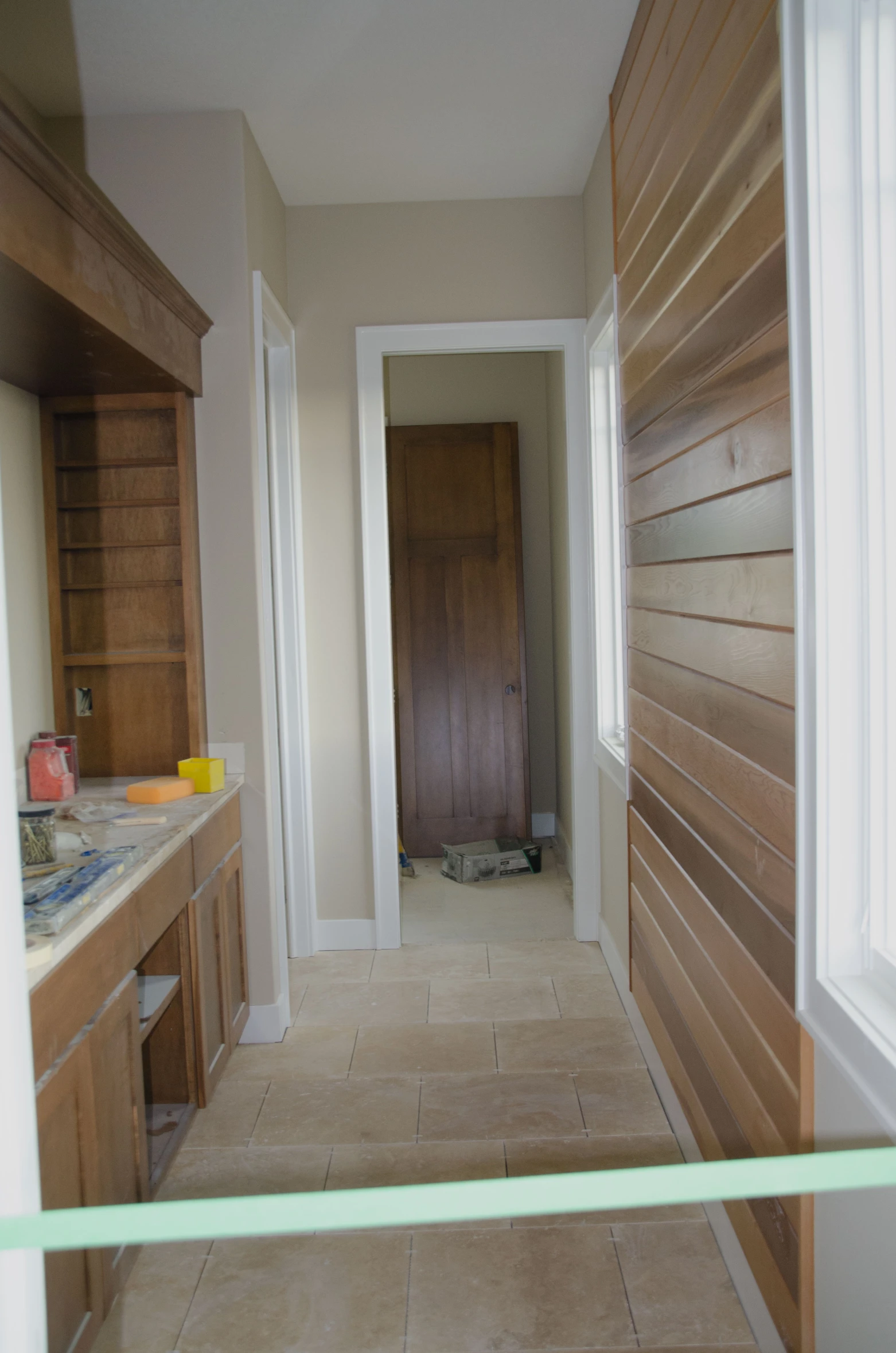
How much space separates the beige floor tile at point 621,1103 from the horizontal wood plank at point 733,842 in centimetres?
85

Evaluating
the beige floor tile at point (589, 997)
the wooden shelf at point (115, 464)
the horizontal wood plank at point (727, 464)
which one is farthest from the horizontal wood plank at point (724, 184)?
the beige floor tile at point (589, 997)

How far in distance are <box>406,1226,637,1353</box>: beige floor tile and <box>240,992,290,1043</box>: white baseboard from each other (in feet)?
3.70

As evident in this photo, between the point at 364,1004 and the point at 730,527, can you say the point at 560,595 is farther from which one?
the point at 730,527

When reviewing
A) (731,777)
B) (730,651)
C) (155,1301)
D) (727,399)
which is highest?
(727,399)

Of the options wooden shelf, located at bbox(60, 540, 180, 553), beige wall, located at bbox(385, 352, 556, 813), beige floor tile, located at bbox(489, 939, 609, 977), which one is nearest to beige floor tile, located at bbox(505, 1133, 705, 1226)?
beige floor tile, located at bbox(489, 939, 609, 977)

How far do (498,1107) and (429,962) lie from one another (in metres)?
1.18

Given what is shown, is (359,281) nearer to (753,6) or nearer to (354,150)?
(354,150)

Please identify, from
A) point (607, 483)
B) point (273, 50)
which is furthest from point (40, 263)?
point (607, 483)

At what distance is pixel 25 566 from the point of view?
2.90m

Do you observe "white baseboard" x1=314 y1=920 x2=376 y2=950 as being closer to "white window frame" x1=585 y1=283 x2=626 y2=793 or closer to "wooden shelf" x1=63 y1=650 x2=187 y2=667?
"white window frame" x1=585 y1=283 x2=626 y2=793

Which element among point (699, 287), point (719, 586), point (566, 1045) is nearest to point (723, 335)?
point (699, 287)

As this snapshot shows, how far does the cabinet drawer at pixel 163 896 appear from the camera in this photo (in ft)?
7.15

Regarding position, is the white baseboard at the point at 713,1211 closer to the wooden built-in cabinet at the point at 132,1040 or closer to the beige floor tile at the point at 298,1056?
the beige floor tile at the point at 298,1056

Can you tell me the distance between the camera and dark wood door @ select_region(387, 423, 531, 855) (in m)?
5.33
